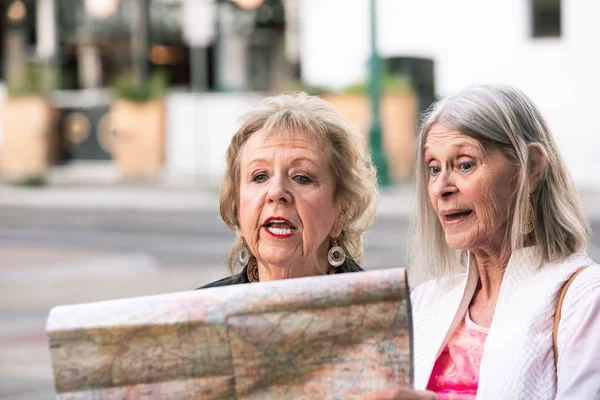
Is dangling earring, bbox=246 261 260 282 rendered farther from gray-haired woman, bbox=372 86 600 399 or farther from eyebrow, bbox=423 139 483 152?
eyebrow, bbox=423 139 483 152

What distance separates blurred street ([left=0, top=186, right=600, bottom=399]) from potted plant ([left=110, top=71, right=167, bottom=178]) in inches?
59.0

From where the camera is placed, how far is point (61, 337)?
6.59ft

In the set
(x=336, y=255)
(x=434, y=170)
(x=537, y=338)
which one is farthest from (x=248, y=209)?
(x=537, y=338)

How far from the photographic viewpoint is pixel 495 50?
889 inches

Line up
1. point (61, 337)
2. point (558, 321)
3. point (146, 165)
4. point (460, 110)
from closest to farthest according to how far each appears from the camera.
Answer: point (61, 337)
point (558, 321)
point (460, 110)
point (146, 165)

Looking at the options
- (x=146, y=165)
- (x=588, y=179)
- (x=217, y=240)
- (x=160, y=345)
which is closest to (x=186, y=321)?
(x=160, y=345)

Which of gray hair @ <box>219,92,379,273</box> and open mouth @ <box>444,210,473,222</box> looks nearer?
open mouth @ <box>444,210,473,222</box>

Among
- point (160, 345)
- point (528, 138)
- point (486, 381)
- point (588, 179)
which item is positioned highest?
point (528, 138)

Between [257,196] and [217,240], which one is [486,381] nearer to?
[257,196]

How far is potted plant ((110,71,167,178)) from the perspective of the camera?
82.9ft

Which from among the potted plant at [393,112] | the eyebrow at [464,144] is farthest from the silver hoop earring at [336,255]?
the potted plant at [393,112]

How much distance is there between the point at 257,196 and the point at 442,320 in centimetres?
52

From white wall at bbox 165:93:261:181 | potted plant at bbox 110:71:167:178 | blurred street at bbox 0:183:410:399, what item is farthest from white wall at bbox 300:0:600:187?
potted plant at bbox 110:71:167:178

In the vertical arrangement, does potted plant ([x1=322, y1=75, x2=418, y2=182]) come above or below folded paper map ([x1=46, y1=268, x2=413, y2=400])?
below
